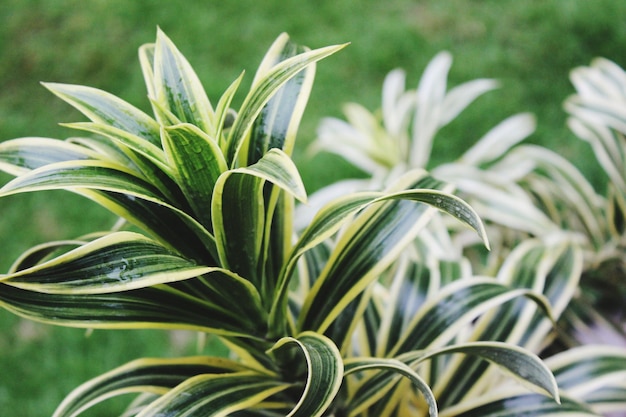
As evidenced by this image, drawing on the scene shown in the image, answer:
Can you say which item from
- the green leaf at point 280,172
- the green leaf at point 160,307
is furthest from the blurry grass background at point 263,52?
the green leaf at point 280,172

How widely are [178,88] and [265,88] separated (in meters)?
0.13

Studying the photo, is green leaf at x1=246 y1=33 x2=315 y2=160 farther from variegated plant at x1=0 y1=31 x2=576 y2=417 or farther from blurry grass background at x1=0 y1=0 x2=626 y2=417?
blurry grass background at x1=0 y1=0 x2=626 y2=417

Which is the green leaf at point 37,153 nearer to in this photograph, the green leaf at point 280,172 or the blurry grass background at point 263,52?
the green leaf at point 280,172

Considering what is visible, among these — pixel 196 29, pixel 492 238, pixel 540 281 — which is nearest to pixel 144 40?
pixel 196 29

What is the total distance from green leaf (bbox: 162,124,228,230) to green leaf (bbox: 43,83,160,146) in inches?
3.2

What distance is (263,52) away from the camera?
305cm

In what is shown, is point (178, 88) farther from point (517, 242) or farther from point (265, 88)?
point (517, 242)

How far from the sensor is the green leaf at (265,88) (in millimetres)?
632

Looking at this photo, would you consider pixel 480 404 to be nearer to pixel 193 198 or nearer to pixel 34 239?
pixel 193 198

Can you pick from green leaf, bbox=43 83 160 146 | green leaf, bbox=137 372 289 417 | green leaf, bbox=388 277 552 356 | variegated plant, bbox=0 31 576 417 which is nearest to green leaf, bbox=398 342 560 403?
variegated plant, bbox=0 31 576 417

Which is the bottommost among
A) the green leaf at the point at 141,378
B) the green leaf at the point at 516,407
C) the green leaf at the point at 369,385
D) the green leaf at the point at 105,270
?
the green leaf at the point at 516,407

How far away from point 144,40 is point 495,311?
260cm

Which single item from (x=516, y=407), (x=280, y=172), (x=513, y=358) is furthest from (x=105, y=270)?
(x=516, y=407)

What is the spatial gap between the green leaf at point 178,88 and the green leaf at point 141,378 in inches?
13.0
